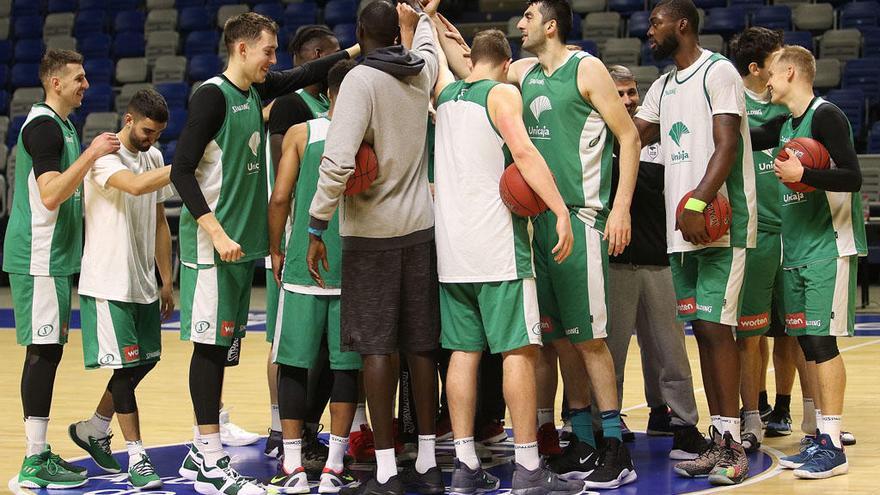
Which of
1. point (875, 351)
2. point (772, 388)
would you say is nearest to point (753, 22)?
point (875, 351)

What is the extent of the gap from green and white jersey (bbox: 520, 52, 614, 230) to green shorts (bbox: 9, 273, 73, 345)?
2190 millimetres

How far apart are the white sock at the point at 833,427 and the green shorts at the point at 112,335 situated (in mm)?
2949

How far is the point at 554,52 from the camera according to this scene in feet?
16.8

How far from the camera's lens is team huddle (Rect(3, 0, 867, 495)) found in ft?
15.6

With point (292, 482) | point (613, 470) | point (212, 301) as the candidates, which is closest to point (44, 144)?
point (212, 301)

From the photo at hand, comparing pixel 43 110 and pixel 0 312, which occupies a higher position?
pixel 43 110

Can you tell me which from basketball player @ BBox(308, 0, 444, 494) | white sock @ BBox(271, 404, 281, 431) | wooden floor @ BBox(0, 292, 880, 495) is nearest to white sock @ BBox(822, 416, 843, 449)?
wooden floor @ BBox(0, 292, 880, 495)

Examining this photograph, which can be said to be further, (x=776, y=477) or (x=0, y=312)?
(x=0, y=312)

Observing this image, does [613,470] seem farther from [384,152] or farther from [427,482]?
[384,152]

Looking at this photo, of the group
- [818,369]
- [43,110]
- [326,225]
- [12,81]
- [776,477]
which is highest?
[12,81]

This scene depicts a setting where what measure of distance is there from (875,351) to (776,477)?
14.5 feet

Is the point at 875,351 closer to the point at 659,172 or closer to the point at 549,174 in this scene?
the point at 659,172

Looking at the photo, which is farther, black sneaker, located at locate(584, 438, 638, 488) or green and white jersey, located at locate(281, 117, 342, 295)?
green and white jersey, located at locate(281, 117, 342, 295)

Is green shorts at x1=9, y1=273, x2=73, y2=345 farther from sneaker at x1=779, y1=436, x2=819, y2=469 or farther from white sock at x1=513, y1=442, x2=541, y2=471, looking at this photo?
sneaker at x1=779, y1=436, x2=819, y2=469
